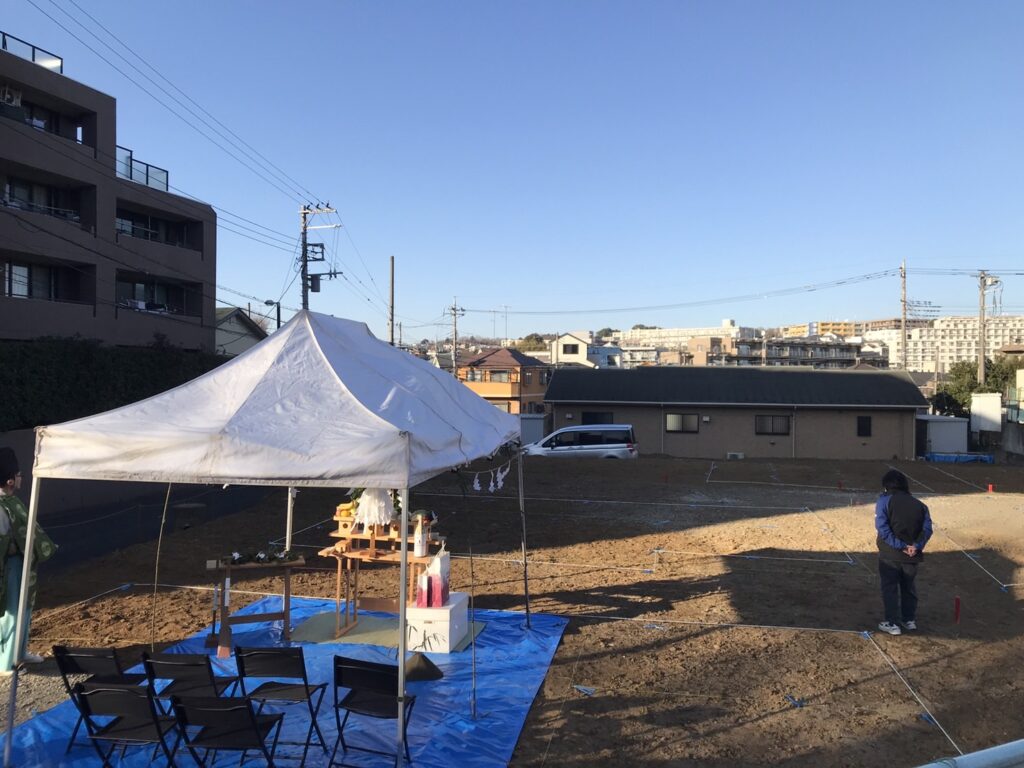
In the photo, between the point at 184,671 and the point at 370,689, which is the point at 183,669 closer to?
the point at 184,671

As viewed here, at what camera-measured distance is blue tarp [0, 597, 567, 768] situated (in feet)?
15.3

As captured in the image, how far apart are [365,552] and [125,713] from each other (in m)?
3.16

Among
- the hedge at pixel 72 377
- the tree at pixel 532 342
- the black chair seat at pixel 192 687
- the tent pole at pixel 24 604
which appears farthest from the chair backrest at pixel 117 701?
the tree at pixel 532 342

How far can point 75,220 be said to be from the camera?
69.7 feet

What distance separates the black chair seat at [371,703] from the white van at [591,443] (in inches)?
725

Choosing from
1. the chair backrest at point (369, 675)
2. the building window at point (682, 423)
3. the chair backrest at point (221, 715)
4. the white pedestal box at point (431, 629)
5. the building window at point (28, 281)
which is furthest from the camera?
the building window at point (682, 423)

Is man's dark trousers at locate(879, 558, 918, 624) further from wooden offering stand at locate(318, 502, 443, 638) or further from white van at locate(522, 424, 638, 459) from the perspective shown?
white van at locate(522, 424, 638, 459)

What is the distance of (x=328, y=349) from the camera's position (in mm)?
6215

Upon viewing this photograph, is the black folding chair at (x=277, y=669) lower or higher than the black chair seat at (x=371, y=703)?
higher

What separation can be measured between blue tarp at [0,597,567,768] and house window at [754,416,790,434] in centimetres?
2274

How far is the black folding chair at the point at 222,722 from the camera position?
3.93 metres

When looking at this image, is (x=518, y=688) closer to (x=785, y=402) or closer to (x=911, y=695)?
(x=911, y=695)

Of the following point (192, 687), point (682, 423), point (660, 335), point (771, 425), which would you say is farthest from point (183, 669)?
point (660, 335)

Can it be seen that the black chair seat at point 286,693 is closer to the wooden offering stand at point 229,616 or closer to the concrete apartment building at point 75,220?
the wooden offering stand at point 229,616
